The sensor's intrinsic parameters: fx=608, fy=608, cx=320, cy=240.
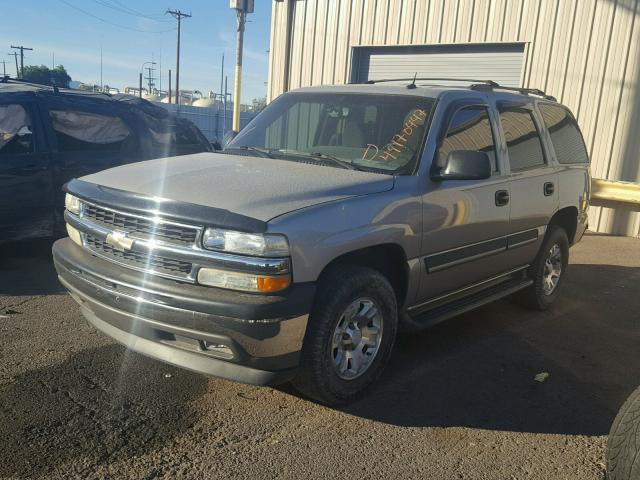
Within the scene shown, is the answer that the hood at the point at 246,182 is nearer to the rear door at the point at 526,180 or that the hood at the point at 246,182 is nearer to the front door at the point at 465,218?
the front door at the point at 465,218

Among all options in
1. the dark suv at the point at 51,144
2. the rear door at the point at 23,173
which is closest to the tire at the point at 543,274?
the dark suv at the point at 51,144

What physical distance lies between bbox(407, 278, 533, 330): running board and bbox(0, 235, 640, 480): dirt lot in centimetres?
36

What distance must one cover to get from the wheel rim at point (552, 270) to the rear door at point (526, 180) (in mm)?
377

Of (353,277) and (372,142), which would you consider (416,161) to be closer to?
(372,142)

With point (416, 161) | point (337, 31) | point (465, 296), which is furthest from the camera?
point (337, 31)

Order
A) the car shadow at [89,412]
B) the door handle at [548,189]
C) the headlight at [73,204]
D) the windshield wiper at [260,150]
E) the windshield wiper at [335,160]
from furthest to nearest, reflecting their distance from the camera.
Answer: the door handle at [548,189], the windshield wiper at [260,150], the windshield wiper at [335,160], the headlight at [73,204], the car shadow at [89,412]

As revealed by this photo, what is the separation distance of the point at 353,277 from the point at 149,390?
4.64 feet

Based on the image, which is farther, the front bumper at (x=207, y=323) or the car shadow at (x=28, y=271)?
the car shadow at (x=28, y=271)

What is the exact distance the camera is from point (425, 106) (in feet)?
14.0

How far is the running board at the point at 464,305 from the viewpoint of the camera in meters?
4.08

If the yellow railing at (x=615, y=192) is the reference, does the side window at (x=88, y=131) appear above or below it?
above

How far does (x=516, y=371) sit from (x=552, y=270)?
1.88 meters

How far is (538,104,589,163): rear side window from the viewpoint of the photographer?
558cm

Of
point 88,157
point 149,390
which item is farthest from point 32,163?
point 149,390
